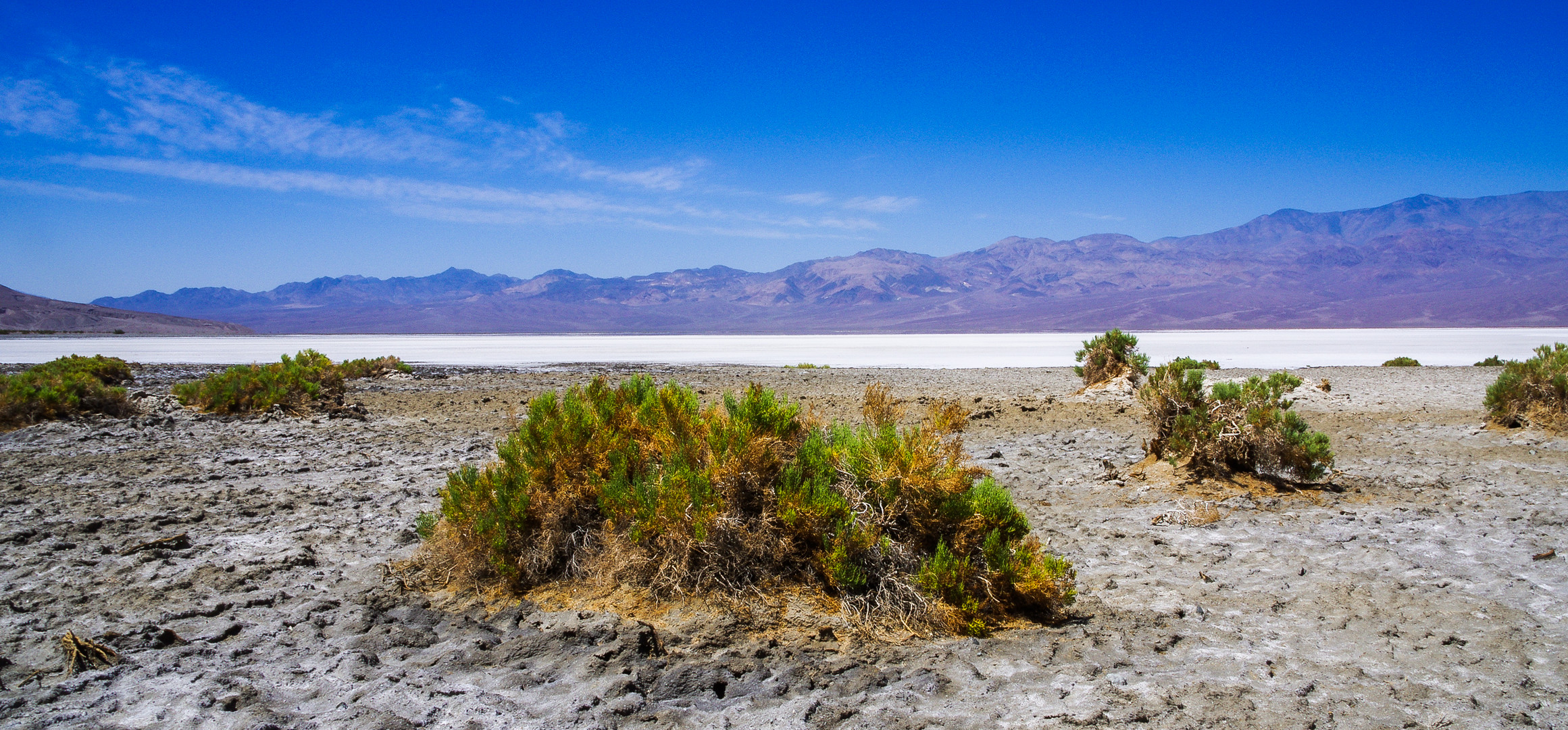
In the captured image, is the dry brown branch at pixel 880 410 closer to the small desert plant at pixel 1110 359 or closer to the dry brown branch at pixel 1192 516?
the dry brown branch at pixel 1192 516

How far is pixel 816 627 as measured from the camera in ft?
11.6

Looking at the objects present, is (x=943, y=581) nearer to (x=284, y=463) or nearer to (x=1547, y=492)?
(x=1547, y=492)

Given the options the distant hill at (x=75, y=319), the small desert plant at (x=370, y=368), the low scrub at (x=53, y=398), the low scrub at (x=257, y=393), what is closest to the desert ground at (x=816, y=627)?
the low scrub at (x=53, y=398)

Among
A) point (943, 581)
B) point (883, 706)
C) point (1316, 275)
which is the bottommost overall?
point (883, 706)

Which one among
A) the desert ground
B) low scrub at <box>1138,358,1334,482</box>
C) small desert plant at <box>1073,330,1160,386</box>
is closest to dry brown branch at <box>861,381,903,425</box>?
the desert ground

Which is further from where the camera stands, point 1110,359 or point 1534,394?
point 1110,359

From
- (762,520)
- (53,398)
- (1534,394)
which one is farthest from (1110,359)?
(53,398)

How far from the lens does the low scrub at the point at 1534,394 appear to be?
26.3 ft

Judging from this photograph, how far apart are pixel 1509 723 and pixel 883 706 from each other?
2.21 metres

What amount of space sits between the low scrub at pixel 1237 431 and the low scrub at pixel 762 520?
335 cm

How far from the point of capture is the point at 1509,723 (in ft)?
8.65

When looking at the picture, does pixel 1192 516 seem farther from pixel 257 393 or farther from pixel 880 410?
pixel 257 393

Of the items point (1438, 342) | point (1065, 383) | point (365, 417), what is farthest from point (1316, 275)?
point (365, 417)

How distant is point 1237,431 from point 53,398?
46.2ft
